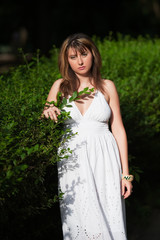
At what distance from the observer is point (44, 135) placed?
2.84 metres

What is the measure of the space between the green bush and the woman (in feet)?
0.62

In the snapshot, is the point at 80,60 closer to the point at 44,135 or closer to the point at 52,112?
the point at 52,112

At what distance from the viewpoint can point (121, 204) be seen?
2.96 meters

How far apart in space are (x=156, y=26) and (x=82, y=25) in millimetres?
6235

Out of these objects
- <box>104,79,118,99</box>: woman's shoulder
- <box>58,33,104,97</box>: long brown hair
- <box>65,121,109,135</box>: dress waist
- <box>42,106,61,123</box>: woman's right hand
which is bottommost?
<box>65,121,109,135</box>: dress waist

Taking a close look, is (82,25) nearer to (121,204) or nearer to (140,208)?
(140,208)

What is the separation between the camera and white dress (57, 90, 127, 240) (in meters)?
2.87

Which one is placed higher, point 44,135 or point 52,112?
point 52,112

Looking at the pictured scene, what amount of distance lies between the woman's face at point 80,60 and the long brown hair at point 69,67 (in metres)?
0.04

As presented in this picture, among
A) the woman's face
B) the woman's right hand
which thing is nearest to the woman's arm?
the woman's face

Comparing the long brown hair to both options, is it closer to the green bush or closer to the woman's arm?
the woman's arm

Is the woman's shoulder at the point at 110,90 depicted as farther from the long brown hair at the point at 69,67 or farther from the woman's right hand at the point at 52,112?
the woman's right hand at the point at 52,112

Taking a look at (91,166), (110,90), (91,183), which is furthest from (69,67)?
(91,183)

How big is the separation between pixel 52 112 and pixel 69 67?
75cm
